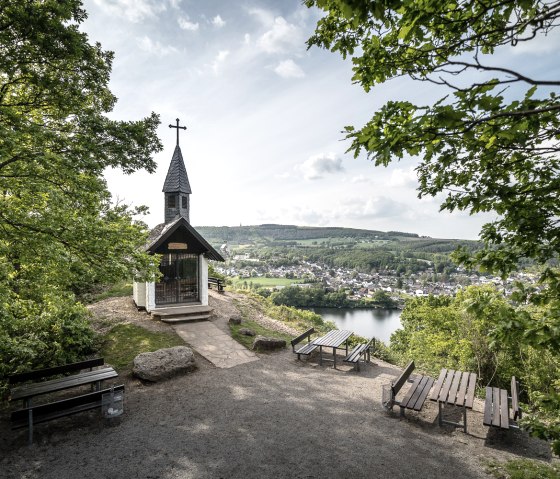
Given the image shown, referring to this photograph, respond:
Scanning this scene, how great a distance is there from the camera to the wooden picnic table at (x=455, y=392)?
19.5 ft

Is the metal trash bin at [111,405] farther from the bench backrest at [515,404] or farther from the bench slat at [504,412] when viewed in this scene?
the bench backrest at [515,404]

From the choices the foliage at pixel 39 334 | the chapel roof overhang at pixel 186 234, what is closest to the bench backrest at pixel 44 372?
the foliage at pixel 39 334

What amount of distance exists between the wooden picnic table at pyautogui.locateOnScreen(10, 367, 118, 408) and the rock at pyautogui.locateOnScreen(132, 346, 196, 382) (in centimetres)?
132

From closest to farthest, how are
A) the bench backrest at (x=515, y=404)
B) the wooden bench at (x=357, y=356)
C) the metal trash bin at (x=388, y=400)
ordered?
1. the bench backrest at (x=515, y=404)
2. the metal trash bin at (x=388, y=400)
3. the wooden bench at (x=357, y=356)

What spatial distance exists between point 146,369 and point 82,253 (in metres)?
3.79

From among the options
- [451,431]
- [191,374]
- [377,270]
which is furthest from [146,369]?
[377,270]

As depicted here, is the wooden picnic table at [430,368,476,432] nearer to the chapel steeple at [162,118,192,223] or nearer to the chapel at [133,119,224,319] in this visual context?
the chapel at [133,119,224,319]

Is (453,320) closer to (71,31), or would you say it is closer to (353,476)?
(353,476)

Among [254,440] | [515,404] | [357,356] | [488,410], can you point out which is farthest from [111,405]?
[515,404]

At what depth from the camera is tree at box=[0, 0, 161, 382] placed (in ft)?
18.0

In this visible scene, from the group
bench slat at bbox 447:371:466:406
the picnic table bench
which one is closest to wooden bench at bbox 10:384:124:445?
the picnic table bench

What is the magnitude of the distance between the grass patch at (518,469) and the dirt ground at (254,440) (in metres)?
0.18

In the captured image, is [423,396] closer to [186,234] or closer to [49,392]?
[49,392]

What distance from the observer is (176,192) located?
1598cm
